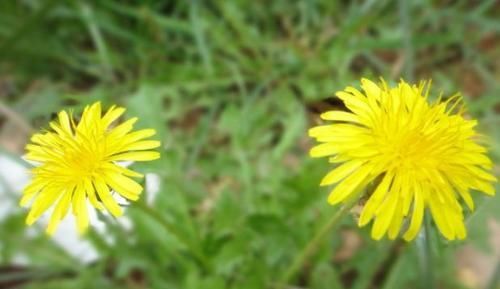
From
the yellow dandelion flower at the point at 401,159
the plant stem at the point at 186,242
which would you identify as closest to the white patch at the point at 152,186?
the plant stem at the point at 186,242

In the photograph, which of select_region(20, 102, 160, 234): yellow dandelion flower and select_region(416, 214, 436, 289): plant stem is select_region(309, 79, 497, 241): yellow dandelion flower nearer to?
select_region(416, 214, 436, 289): plant stem

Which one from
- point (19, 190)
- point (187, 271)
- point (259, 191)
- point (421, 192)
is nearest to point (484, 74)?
point (259, 191)

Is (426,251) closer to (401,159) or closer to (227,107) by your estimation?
(401,159)

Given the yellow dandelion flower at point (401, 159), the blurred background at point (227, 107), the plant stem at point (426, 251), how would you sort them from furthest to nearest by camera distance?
the blurred background at point (227, 107), the plant stem at point (426, 251), the yellow dandelion flower at point (401, 159)

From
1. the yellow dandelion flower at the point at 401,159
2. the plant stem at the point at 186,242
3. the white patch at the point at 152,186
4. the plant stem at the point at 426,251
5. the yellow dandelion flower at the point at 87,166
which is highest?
the white patch at the point at 152,186

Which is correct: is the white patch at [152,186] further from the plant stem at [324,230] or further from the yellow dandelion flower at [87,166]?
the yellow dandelion flower at [87,166]

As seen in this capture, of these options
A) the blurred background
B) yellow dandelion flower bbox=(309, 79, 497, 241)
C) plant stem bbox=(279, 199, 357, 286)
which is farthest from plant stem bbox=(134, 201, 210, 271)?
yellow dandelion flower bbox=(309, 79, 497, 241)

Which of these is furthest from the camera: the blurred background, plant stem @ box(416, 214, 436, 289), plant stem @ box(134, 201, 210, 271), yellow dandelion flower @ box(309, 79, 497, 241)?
the blurred background

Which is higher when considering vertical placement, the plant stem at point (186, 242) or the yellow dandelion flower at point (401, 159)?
the plant stem at point (186, 242)
